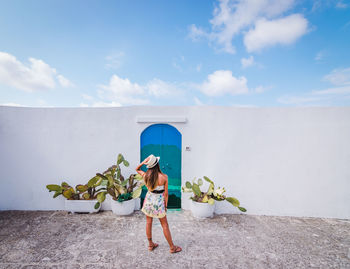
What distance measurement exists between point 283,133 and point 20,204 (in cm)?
645

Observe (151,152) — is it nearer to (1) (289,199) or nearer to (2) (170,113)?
(2) (170,113)

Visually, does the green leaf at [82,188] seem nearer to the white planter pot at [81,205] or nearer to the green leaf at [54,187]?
the white planter pot at [81,205]

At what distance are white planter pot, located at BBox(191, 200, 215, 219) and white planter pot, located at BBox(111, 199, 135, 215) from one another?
4.61 ft

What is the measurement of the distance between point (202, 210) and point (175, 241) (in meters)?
0.98

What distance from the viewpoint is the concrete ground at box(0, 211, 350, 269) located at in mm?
2457

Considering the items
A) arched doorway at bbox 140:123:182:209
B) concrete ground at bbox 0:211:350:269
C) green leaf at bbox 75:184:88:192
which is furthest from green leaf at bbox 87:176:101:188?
arched doorway at bbox 140:123:182:209

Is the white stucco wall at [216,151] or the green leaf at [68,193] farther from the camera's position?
the white stucco wall at [216,151]

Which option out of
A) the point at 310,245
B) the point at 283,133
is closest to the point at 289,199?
the point at 310,245

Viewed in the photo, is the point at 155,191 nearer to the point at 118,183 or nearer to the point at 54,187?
the point at 118,183

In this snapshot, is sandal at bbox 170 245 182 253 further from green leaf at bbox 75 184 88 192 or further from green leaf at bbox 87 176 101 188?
green leaf at bbox 75 184 88 192

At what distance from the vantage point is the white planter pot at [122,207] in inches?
148

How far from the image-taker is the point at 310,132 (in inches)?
157

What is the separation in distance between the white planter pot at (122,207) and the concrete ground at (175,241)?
5.8 inches

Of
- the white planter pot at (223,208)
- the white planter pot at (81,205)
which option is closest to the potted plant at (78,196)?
the white planter pot at (81,205)
